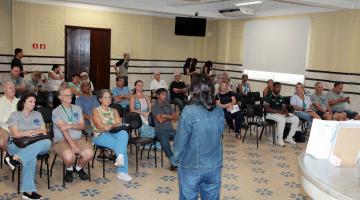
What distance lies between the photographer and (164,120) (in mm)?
5477

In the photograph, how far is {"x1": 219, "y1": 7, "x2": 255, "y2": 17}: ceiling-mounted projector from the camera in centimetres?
1060

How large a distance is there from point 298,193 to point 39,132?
330 centimetres

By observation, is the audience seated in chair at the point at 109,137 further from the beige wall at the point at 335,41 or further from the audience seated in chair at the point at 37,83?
the beige wall at the point at 335,41

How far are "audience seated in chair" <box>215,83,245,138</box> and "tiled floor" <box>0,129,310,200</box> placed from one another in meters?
1.44

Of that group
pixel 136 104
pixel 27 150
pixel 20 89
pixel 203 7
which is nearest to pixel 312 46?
pixel 203 7

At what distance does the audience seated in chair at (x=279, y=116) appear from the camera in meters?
7.11

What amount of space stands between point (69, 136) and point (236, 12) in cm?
761

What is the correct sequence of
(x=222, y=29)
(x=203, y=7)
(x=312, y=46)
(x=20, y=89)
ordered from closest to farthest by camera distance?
(x=20, y=89), (x=312, y=46), (x=203, y=7), (x=222, y=29)

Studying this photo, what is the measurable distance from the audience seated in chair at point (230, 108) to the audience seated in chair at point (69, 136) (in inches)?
135

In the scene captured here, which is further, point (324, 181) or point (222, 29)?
point (222, 29)

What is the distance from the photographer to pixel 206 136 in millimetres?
2797

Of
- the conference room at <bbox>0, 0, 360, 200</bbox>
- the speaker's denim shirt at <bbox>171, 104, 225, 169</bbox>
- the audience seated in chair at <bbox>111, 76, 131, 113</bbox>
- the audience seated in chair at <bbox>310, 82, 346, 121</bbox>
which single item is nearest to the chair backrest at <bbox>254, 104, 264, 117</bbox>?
the conference room at <bbox>0, 0, 360, 200</bbox>

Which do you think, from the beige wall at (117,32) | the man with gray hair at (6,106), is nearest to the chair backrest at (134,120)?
the man with gray hair at (6,106)

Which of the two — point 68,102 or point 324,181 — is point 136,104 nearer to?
point 68,102
